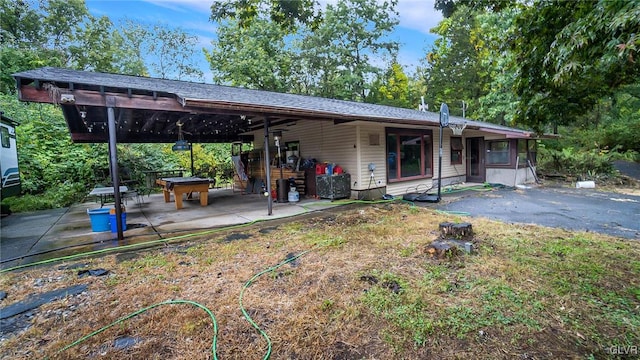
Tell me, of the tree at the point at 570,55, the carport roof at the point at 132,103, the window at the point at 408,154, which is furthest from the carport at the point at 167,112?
the tree at the point at 570,55

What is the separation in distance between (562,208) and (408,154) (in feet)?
13.2

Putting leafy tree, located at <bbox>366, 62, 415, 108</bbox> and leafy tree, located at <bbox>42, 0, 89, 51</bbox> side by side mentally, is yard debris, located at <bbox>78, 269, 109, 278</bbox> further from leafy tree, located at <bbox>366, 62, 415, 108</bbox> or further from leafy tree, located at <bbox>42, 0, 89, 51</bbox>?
leafy tree, located at <bbox>366, 62, 415, 108</bbox>

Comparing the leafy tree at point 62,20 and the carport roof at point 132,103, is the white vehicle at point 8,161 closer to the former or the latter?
the carport roof at point 132,103

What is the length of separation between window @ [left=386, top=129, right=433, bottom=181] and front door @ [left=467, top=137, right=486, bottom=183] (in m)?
2.77

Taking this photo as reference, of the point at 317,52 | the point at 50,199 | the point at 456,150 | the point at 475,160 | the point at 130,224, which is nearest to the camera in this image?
the point at 130,224

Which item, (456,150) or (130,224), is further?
(456,150)

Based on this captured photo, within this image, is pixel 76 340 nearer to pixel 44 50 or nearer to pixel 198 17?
pixel 198 17

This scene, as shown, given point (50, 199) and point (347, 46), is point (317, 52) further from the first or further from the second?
point (50, 199)

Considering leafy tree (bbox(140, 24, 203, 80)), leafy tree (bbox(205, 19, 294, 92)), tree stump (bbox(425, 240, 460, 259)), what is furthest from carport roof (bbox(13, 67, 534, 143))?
leafy tree (bbox(140, 24, 203, 80))

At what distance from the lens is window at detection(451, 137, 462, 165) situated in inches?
422

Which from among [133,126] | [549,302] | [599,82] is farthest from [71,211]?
[599,82]

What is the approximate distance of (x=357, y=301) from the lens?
2459mm

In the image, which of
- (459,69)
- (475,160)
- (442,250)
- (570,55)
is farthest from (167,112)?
(459,69)

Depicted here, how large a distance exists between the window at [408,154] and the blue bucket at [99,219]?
683 centimetres
